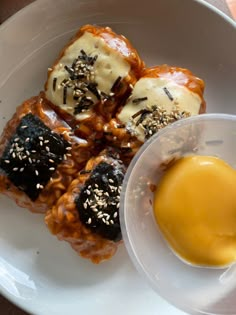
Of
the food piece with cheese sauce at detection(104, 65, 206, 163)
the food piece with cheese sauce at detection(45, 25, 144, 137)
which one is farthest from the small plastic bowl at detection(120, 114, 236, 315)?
the food piece with cheese sauce at detection(45, 25, 144, 137)

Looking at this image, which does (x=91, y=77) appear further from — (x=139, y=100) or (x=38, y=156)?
(x=38, y=156)

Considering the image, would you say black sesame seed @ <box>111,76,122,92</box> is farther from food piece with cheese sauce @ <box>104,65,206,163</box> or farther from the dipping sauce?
the dipping sauce

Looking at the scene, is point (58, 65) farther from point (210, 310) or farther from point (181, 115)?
point (210, 310)

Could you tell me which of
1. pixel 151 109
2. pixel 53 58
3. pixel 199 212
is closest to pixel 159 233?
pixel 199 212

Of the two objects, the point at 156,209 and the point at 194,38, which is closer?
the point at 156,209

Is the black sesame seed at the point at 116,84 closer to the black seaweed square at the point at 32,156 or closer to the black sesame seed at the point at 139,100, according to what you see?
the black sesame seed at the point at 139,100

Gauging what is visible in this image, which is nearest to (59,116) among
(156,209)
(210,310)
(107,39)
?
(107,39)
